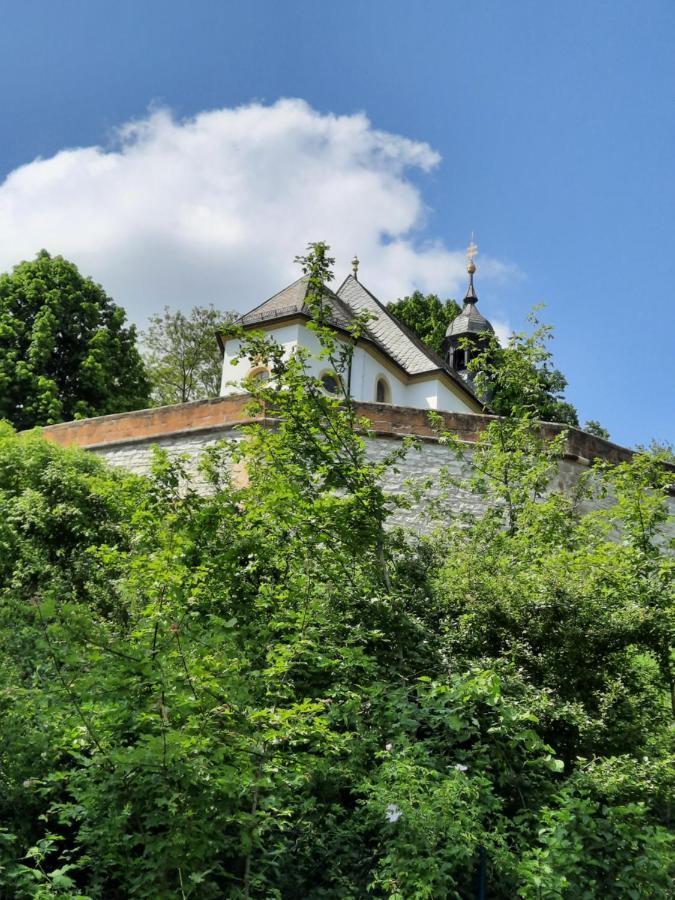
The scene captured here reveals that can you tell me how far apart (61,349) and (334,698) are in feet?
76.2

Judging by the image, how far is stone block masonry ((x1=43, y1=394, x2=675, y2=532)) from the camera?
36.7ft

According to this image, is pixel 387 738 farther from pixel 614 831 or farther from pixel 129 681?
pixel 129 681

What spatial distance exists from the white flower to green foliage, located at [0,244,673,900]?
14 mm

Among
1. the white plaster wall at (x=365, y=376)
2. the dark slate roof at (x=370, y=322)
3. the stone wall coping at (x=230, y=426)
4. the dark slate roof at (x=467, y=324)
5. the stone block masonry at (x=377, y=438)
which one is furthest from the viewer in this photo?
the dark slate roof at (x=467, y=324)

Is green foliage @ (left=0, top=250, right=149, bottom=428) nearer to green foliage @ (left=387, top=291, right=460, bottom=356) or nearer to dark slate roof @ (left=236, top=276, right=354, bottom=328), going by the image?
dark slate roof @ (left=236, top=276, right=354, bottom=328)

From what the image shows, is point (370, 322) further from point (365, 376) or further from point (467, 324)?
point (467, 324)

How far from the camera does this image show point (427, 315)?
38750mm

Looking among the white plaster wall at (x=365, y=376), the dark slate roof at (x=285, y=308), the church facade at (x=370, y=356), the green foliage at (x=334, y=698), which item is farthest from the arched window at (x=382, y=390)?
the green foliage at (x=334, y=698)

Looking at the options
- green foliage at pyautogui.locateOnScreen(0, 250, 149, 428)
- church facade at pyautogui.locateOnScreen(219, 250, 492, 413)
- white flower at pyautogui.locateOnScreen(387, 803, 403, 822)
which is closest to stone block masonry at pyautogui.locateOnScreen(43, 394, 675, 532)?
white flower at pyautogui.locateOnScreen(387, 803, 403, 822)

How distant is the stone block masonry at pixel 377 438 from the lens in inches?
441

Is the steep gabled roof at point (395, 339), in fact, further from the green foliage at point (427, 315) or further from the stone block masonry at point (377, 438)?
the stone block masonry at point (377, 438)

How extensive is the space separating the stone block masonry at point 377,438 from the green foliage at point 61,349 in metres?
11.4

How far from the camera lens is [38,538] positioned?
30.8ft

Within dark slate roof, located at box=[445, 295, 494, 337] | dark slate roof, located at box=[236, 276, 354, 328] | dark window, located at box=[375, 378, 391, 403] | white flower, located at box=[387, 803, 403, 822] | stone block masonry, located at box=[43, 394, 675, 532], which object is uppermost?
dark slate roof, located at box=[445, 295, 494, 337]
